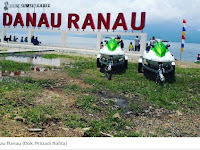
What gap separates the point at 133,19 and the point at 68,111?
23423mm

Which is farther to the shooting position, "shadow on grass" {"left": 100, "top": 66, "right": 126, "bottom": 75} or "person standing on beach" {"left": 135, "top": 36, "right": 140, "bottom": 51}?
"person standing on beach" {"left": 135, "top": 36, "right": 140, "bottom": 51}

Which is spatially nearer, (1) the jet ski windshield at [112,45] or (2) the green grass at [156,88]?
(2) the green grass at [156,88]

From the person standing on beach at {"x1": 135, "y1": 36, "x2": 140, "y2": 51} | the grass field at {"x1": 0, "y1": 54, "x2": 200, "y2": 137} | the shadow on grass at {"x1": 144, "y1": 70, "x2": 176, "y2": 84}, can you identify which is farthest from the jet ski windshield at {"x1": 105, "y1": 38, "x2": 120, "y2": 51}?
the person standing on beach at {"x1": 135, "y1": 36, "x2": 140, "y2": 51}

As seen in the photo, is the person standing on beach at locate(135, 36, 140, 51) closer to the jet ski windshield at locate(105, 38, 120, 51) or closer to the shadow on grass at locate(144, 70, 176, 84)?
the jet ski windshield at locate(105, 38, 120, 51)

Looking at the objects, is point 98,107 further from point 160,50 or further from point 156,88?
point 160,50

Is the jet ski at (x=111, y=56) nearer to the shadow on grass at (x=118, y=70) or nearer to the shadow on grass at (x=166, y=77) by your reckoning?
the shadow on grass at (x=118, y=70)

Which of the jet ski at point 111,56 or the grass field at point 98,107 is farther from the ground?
the jet ski at point 111,56

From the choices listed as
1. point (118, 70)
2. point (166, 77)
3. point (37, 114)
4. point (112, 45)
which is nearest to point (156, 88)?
point (166, 77)

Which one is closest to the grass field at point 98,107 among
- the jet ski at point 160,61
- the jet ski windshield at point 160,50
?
the jet ski at point 160,61

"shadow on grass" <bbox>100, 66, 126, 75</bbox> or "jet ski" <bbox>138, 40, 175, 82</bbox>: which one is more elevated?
"jet ski" <bbox>138, 40, 175, 82</bbox>

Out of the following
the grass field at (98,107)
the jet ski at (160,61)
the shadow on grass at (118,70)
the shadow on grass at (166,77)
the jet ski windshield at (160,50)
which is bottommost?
the grass field at (98,107)

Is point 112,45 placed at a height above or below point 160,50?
above

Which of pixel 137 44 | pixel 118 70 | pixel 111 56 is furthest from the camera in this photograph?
pixel 137 44

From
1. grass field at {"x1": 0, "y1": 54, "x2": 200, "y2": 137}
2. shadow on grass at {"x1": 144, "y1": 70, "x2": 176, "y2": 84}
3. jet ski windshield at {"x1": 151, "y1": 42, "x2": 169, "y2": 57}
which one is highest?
jet ski windshield at {"x1": 151, "y1": 42, "x2": 169, "y2": 57}
